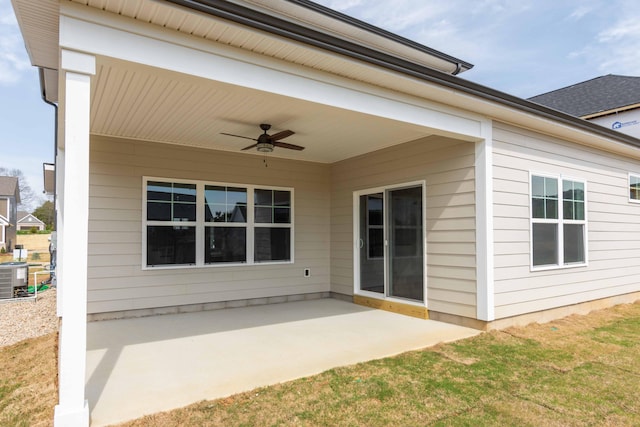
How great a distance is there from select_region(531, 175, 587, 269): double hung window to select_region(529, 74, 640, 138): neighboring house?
295 inches

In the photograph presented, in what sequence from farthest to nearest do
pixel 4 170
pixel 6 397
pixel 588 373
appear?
pixel 4 170, pixel 588 373, pixel 6 397

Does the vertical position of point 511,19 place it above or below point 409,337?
above

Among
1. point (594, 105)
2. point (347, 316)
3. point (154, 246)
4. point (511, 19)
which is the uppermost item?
point (511, 19)

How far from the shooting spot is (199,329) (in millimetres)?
4957

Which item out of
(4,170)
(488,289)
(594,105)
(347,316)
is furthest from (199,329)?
(4,170)

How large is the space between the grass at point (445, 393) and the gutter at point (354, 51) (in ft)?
8.99

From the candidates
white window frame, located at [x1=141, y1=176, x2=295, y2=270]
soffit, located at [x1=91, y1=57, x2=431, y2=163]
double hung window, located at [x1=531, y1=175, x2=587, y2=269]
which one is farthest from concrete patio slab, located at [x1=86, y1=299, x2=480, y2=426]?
soffit, located at [x1=91, y1=57, x2=431, y2=163]

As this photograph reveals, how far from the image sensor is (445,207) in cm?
536

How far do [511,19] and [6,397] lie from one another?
34.6ft

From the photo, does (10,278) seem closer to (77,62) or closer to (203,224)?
(203,224)

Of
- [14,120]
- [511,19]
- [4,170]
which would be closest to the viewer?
[511,19]

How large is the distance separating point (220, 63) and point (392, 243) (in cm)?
406

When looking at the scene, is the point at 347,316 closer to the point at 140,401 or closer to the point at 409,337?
the point at 409,337

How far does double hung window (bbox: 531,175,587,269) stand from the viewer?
5.50m
